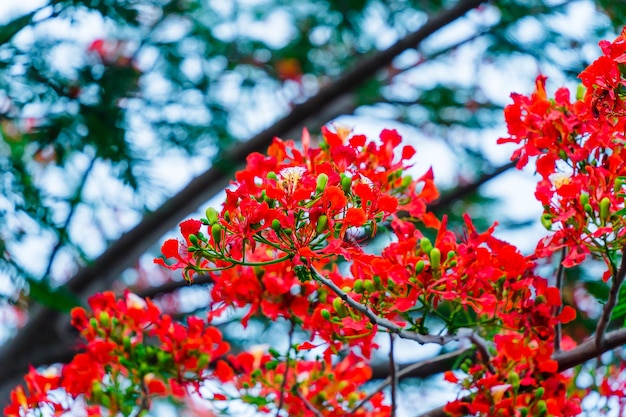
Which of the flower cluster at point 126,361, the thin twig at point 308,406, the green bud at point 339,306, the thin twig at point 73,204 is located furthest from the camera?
the thin twig at point 73,204

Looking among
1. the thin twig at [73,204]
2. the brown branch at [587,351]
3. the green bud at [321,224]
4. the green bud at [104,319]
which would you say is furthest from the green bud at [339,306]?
the thin twig at [73,204]

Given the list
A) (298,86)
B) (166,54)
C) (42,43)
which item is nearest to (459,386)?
(42,43)

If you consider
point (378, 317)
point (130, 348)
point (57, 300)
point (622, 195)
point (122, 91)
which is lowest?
point (378, 317)

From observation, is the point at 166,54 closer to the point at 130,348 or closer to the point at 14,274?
the point at 14,274

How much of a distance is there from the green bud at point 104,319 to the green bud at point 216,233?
64cm

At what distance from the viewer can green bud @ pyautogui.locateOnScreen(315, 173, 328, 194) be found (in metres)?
1.14

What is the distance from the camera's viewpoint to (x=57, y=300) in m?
1.97

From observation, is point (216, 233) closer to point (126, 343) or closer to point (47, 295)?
point (126, 343)

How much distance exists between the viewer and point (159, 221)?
3121mm

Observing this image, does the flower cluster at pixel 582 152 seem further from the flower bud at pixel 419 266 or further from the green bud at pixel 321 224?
the green bud at pixel 321 224

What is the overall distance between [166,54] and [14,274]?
61.2 inches

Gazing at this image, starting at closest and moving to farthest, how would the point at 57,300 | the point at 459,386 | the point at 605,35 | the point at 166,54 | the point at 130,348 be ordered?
the point at 459,386
the point at 130,348
the point at 57,300
the point at 605,35
the point at 166,54

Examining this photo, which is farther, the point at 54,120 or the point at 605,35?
the point at 605,35

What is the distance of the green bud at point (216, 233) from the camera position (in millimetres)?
1146
